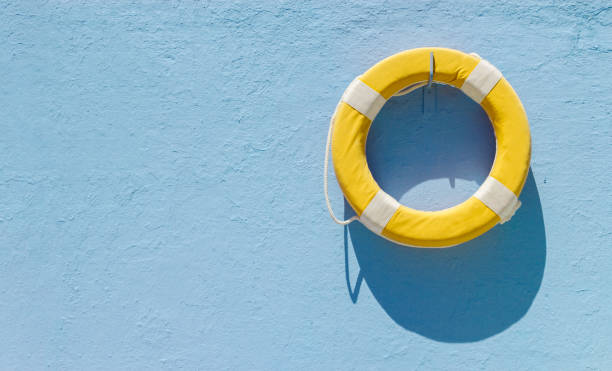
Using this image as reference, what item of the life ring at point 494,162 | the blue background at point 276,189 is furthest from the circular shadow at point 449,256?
the life ring at point 494,162

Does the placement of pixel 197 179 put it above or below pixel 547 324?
above

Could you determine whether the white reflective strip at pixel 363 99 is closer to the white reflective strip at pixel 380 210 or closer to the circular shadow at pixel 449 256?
the circular shadow at pixel 449 256

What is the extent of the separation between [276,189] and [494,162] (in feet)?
2.29

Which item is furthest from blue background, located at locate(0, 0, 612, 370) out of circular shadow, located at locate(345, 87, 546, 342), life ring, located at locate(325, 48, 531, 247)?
life ring, located at locate(325, 48, 531, 247)

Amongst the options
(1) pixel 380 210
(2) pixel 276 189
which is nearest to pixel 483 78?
(1) pixel 380 210

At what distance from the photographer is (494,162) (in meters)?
1.62

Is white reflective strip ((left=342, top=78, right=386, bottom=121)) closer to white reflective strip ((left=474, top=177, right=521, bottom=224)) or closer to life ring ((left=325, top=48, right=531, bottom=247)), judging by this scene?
life ring ((left=325, top=48, right=531, bottom=247))

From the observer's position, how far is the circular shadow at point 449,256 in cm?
173

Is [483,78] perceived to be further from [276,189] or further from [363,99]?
[276,189]

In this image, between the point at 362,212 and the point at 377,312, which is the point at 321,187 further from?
the point at 377,312

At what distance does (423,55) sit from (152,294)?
1.19m

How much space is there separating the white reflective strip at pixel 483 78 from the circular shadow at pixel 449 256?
130mm

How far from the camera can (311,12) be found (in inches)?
68.6

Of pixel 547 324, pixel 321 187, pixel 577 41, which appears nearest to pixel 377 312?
pixel 321 187
